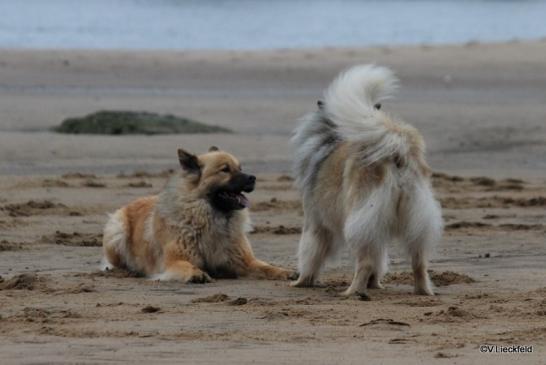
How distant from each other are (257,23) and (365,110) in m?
51.2

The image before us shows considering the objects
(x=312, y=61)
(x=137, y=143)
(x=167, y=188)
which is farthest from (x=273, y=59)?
(x=167, y=188)

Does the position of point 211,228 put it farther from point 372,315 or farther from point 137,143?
point 137,143

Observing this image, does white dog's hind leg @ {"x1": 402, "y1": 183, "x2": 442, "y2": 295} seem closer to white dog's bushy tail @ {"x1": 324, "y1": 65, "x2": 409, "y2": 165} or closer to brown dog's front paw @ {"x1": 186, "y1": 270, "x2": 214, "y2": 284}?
white dog's bushy tail @ {"x1": 324, "y1": 65, "x2": 409, "y2": 165}

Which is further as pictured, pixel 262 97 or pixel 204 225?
pixel 262 97

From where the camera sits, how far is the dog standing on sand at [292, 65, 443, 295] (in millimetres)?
8312

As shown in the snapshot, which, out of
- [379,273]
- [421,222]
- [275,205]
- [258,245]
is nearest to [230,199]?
[258,245]

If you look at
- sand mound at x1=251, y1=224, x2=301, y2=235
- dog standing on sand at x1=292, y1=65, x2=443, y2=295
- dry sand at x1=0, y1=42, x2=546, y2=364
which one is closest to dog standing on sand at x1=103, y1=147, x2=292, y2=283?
dry sand at x1=0, y1=42, x2=546, y2=364

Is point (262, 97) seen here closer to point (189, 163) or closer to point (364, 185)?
point (189, 163)

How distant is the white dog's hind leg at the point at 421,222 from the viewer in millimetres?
8289

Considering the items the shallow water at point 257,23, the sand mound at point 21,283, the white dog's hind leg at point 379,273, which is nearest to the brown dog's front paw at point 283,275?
the white dog's hind leg at point 379,273

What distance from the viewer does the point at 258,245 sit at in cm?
1114

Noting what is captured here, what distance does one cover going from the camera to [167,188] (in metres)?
9.98

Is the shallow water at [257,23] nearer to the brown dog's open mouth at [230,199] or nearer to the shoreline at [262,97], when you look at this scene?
the shoreline at [262,97]

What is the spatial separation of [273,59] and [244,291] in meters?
26.8
